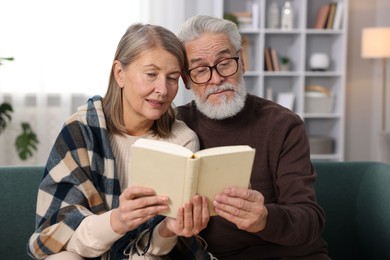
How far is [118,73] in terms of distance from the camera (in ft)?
6.15

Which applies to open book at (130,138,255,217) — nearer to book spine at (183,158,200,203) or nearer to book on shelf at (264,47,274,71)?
book spine at (183,158,200,203)

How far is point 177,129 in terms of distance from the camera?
1.96 m

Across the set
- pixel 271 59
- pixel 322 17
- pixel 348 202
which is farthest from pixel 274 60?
pixel 348 202

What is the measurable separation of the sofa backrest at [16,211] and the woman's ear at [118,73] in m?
0.58

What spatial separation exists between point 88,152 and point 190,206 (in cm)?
44

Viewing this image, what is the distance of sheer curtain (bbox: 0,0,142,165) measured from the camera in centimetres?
512

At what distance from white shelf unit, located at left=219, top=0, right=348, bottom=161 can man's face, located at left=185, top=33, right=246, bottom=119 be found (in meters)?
3.39

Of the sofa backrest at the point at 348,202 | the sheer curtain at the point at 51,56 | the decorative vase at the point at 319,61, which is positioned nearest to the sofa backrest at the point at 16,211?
the sofa backrest at the point at 348,202

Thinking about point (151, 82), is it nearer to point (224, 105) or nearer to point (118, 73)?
point (118, 73)

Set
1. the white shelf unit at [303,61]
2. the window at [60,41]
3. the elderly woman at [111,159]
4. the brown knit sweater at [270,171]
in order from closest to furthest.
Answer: the elderly woman at [111,159], the brown knit sweater at [270,171], the window at [60,41], the white shelf unit at [303,61]

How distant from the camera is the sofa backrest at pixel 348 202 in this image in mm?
2391

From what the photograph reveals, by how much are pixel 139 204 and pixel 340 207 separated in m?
1.20

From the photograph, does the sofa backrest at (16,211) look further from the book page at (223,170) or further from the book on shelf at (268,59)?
the book on shelf at (268,59)

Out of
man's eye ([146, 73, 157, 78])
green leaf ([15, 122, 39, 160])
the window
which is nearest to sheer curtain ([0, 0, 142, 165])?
the window
